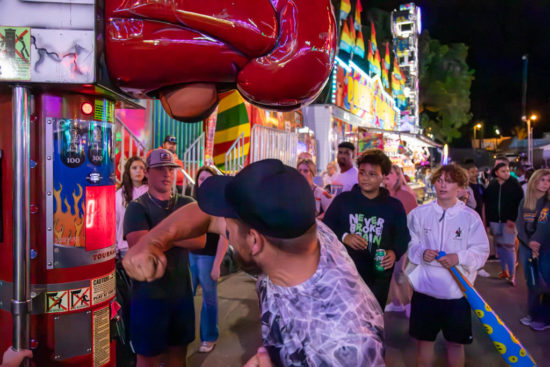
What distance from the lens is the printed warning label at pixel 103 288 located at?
2.49m

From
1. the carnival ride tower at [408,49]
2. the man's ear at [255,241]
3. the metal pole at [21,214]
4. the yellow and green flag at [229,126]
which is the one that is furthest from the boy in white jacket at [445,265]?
the carnival ride tower at [408,49]

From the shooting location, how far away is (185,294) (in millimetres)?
3346

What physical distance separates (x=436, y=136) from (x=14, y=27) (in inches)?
1504

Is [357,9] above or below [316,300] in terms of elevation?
above

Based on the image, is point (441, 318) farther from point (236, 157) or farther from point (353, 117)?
point (353, 117)

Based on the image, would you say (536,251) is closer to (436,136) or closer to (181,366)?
(181,366)

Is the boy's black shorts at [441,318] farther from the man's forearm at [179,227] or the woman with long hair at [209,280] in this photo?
the man's forearm at [179,227]

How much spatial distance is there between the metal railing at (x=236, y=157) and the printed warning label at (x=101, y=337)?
6353 millimetres

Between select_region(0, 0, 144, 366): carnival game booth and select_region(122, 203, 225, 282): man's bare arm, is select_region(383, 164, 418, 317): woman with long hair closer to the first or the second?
select_region(0, 0, 144, 366): carnival game booth

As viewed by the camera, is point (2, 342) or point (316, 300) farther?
point (2, 342)

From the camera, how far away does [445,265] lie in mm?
3400

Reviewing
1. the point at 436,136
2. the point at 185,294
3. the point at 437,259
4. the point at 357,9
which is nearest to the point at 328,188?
the point at 437,259

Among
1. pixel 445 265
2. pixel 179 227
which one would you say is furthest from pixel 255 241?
pixel 445 265

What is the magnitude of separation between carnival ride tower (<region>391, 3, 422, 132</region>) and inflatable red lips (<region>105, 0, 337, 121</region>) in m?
26.4
